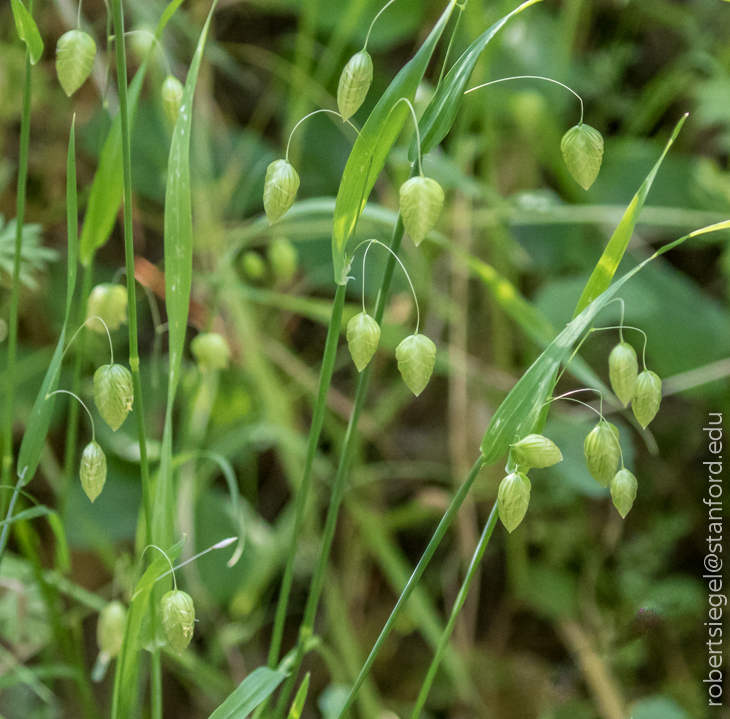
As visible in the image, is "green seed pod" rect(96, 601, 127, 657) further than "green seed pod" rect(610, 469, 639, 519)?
Yes

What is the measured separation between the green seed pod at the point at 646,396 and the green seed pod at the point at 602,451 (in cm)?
2

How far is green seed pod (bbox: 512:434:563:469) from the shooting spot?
0.32m

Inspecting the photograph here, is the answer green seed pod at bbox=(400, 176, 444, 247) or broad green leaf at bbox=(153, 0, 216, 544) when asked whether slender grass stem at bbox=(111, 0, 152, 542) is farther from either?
green seed pod at bbox=(400, 176, 444, 247)

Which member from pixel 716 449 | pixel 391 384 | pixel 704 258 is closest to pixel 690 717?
pixel 716 449

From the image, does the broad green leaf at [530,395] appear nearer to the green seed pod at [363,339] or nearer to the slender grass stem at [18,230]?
the green seed pod at [363,339]

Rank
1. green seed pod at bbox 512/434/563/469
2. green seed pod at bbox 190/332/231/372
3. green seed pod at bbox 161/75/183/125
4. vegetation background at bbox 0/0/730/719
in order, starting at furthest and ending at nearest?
1. vegetation background at bbox 0/0/730/719
2. green seed pod at bbox 190/332/231/372
3. green seed pod at bbox 161/75/183/125
4. green seed pod at bbox 512/434/563/469

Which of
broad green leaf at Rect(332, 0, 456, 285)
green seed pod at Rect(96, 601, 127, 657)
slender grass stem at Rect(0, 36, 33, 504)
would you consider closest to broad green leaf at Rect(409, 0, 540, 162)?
broad green leaf at Rect(332, 0, 456, 285)

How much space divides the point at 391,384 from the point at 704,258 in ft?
2.10

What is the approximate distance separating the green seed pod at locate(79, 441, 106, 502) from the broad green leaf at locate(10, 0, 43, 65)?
8.4 inches

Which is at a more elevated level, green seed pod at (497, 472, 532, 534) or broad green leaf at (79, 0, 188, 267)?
broad green leaf at (79, 0, 188, 267)

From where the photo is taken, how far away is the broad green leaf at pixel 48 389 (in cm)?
39

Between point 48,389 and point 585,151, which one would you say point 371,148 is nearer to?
point 585,151

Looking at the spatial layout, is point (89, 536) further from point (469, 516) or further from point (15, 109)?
point (15, 109)

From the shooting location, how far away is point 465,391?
1.10 metres
